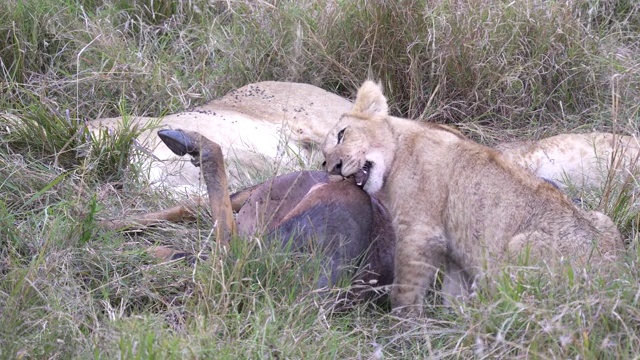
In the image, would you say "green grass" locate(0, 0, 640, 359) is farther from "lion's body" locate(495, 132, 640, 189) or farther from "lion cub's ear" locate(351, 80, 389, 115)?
"lion cub's ear" locate(351, 80, 389, 115)

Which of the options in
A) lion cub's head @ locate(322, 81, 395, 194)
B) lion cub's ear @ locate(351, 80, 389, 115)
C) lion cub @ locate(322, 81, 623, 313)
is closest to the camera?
lion cub @ locate(322, 81, 623, 313)

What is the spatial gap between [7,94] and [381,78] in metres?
2.35

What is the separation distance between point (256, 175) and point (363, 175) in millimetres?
1337

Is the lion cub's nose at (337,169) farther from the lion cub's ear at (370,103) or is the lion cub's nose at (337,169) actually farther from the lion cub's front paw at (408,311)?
the lion cub's front paw at (408,311)

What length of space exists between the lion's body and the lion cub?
51.2 inches

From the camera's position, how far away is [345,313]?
398cm

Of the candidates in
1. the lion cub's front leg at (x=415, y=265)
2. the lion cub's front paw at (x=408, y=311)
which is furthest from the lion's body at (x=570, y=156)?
the lion cub's front paw at (x=408, y=311)

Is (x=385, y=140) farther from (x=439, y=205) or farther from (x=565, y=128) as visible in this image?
(x=565, y=128)

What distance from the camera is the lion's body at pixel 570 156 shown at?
5422 mm

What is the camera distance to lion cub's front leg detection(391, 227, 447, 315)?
13.0 feet

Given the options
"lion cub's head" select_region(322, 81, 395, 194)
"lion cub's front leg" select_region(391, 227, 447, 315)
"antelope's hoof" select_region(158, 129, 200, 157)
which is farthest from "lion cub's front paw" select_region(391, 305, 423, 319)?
"antelope's hoof" select_region(158, 129, 200, 157)

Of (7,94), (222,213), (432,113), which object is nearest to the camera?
(222,213)

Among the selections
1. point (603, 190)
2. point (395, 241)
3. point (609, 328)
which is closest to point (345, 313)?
point (395, 241)

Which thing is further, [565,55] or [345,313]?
[565,55]
